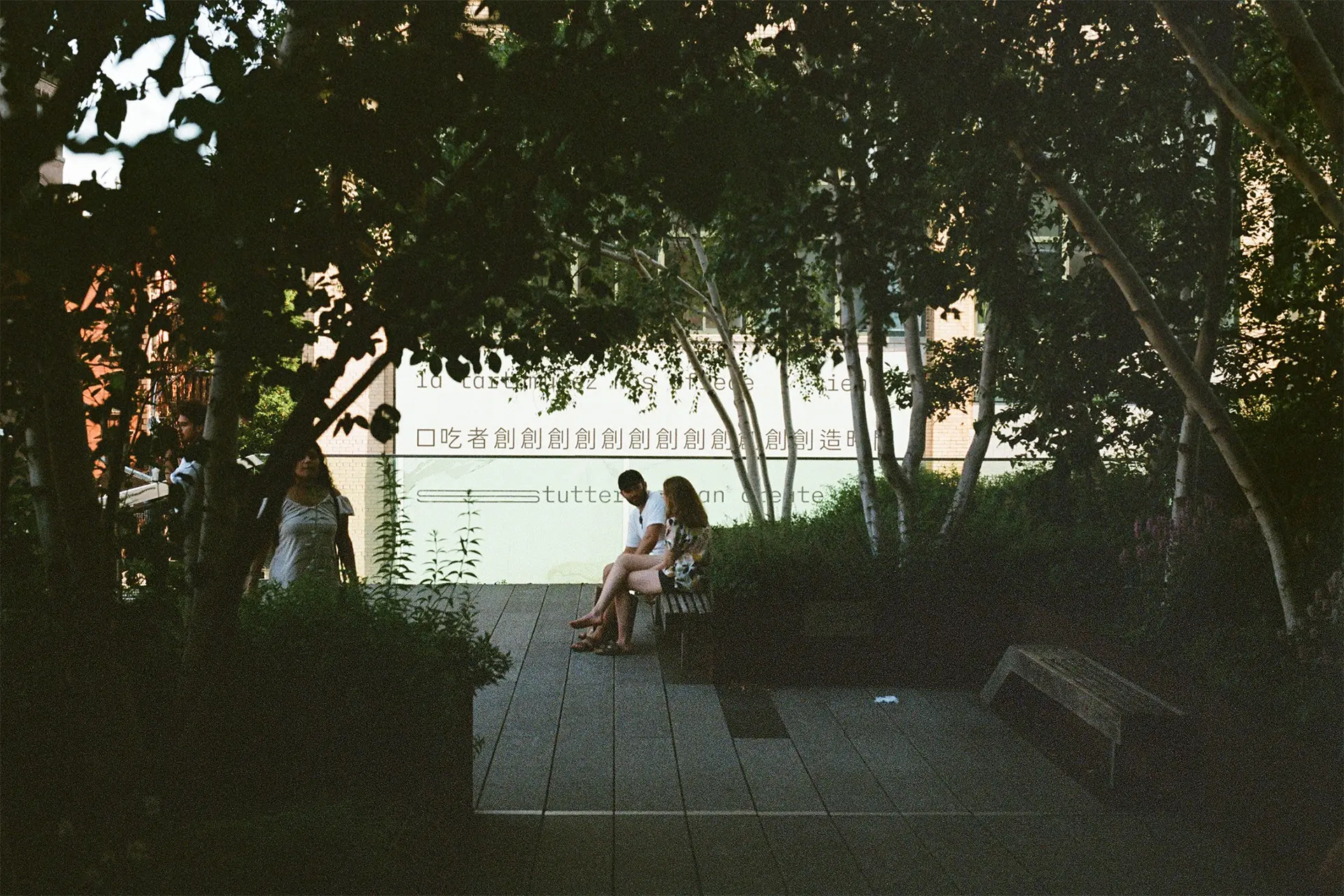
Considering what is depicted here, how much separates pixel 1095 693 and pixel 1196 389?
→ 1.72m

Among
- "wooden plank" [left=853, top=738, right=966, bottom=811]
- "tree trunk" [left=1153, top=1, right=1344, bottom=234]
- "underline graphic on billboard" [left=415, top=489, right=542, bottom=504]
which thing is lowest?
"wooden plank" [left=853, top=738, right=966, bottom=811]

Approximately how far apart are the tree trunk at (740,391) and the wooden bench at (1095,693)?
6.26 metres

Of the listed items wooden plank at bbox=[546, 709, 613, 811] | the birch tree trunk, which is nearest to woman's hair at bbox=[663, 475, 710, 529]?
wooden plank at bbox=[546, 709, 613, 811]

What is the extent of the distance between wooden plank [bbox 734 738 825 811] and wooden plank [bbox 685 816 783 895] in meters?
0.31

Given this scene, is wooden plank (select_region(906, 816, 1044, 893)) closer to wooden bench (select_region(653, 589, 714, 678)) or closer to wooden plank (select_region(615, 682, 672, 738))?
wooden plank (select_region(615, 682, 672, 738))

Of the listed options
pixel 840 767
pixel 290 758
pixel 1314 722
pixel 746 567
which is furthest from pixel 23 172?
pixel 746 567

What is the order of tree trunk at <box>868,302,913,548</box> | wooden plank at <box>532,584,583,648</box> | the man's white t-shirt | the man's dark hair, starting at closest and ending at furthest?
1. the man's dark hair
2. tree trunk at <box>868,302,913,548</box>
3. the man's white t-shirt
4. wooden plank at <box>532,584,583,648</box>

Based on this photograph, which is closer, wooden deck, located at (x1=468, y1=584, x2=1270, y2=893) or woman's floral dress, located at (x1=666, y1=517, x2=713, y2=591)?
wooden deck, located at (x1=468, y1=584, x2=1270, y2=893)

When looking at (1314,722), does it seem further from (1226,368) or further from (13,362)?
(13,362)

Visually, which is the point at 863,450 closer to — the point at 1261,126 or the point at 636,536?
the point at 636,536

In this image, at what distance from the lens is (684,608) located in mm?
9906

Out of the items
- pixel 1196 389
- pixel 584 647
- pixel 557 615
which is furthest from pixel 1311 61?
pixel 557 615

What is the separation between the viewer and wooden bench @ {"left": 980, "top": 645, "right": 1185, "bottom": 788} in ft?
18.7

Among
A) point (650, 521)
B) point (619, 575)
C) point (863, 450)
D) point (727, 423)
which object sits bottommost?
point (619, 575)
